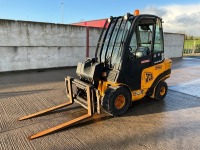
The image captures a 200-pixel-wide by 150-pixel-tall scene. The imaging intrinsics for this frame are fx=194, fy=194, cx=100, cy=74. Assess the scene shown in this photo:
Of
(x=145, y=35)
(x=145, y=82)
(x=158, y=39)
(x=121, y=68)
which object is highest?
(x=145, y=35)

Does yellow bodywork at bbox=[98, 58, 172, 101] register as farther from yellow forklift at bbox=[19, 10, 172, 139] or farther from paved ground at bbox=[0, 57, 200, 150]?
paved ground at bbox=[0, 57, 200, 150]

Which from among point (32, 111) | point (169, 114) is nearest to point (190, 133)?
point (169, 114)

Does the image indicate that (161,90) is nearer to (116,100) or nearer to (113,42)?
(116,100)

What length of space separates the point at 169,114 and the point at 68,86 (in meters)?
2.58

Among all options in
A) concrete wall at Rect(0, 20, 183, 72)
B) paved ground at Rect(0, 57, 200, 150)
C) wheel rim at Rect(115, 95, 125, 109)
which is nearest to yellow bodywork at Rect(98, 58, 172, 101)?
wheel rim at Rect(115, 95, 125, 109)

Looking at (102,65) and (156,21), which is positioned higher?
(156,21)

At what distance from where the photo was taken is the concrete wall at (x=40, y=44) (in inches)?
355

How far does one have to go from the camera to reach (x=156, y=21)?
16.4 feet

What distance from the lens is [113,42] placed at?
4.70 meters

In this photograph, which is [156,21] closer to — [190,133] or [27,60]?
[190,133]

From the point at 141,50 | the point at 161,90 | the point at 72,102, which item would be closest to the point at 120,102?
the point at 72,102

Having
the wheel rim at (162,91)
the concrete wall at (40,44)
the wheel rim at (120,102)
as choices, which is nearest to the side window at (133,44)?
the wheel rim at (120,102)

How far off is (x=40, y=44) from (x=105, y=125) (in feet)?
23.5

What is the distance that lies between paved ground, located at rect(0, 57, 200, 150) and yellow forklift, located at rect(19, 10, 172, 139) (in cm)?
27
